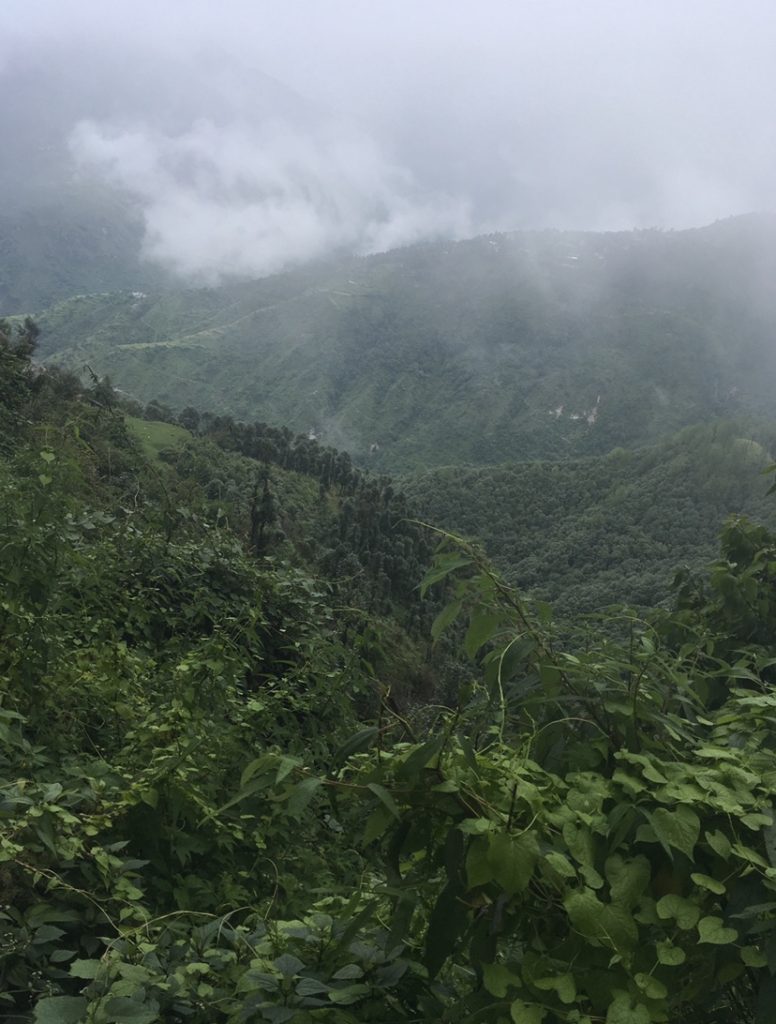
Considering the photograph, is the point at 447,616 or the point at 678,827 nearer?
the point at 678,827

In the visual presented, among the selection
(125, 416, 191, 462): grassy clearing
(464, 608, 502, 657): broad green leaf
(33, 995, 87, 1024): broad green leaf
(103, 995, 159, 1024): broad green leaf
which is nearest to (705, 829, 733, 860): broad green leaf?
(464, 608, 502, 657): broad green leaf

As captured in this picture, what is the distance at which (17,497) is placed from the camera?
187 inches

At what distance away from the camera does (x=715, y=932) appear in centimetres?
176

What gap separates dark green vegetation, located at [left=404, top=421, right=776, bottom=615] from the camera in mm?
118875

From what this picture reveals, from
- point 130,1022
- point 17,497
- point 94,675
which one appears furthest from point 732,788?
point 17,497

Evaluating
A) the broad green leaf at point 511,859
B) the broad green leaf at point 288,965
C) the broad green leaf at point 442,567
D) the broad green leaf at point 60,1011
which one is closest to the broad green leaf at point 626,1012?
the broad green leaf at point 511,859

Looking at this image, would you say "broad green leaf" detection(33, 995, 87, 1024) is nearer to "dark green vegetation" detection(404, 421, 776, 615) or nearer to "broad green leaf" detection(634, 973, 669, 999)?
"broad green leaf" detection(634, 973, 669, 999)

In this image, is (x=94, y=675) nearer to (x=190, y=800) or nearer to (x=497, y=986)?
(x=190, y=800)

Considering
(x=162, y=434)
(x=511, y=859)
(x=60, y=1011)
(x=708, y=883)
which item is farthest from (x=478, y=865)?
(x=162, y=434)

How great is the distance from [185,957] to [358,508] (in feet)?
214

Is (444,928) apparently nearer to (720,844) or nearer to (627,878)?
(627,878)

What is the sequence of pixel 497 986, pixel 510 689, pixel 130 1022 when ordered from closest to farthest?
1. pixel 497 986
2. pixel 130 1022
3. pixel 510 689

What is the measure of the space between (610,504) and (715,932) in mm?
148732

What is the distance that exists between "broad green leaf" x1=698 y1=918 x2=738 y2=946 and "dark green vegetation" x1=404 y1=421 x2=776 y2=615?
342ft
